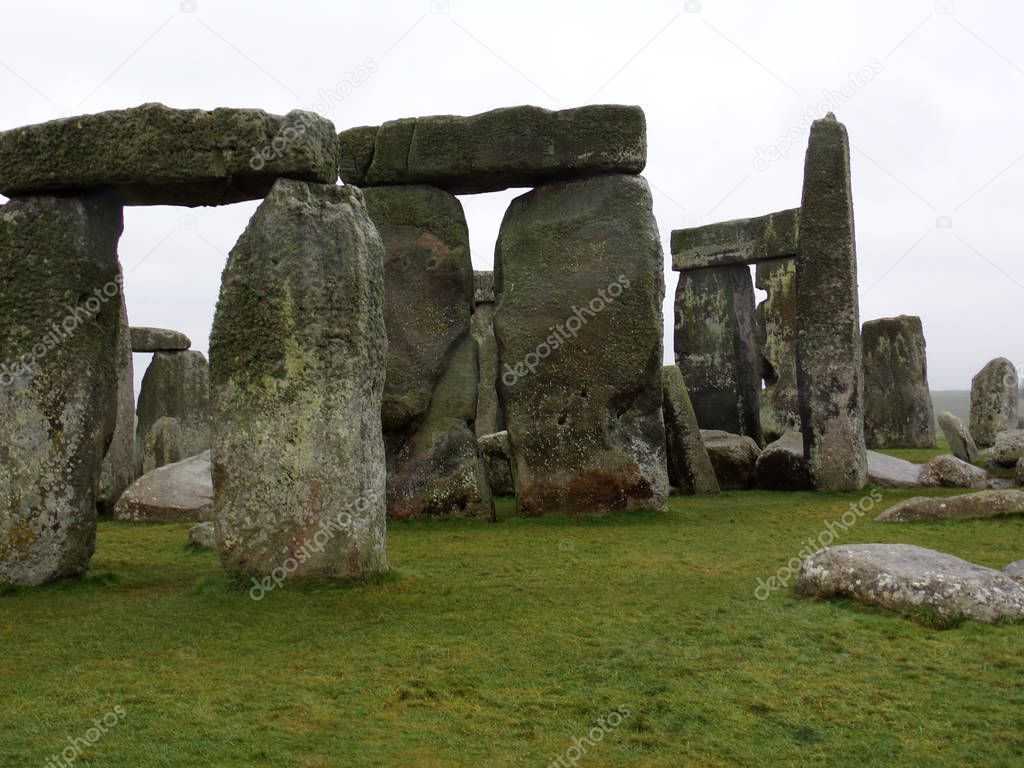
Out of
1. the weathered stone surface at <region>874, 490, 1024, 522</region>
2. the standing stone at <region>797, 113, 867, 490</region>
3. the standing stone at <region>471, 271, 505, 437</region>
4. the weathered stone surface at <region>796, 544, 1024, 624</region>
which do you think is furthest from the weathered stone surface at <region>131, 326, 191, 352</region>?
the weathered stone surface at <region>796, 544, 1024, 624</region>

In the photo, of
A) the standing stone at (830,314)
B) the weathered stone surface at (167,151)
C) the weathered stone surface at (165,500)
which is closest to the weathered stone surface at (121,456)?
the weathered stone surface at (165,500)

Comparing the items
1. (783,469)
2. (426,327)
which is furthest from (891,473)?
(426,327)

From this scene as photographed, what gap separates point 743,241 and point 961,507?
9.15 metres

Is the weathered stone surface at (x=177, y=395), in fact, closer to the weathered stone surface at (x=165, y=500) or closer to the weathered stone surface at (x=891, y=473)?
the weathered stone surface at (x=165, y=500)

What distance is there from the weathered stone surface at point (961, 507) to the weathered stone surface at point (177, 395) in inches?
460

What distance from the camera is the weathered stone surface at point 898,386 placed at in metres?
18.9

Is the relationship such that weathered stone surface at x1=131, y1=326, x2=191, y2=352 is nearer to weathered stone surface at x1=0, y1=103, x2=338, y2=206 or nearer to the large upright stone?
the large upright stone

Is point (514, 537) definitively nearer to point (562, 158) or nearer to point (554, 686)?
point (562, 158)

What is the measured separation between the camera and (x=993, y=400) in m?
18.1

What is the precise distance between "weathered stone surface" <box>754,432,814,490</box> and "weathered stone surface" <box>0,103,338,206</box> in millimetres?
7127

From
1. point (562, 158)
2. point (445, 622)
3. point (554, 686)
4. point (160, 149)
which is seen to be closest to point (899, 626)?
point (554, 686)

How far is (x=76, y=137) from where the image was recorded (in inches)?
249

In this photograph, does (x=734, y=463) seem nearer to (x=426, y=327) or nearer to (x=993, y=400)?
(x=426, y=327)

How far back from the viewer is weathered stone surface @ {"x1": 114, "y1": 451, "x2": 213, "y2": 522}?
1066cm
